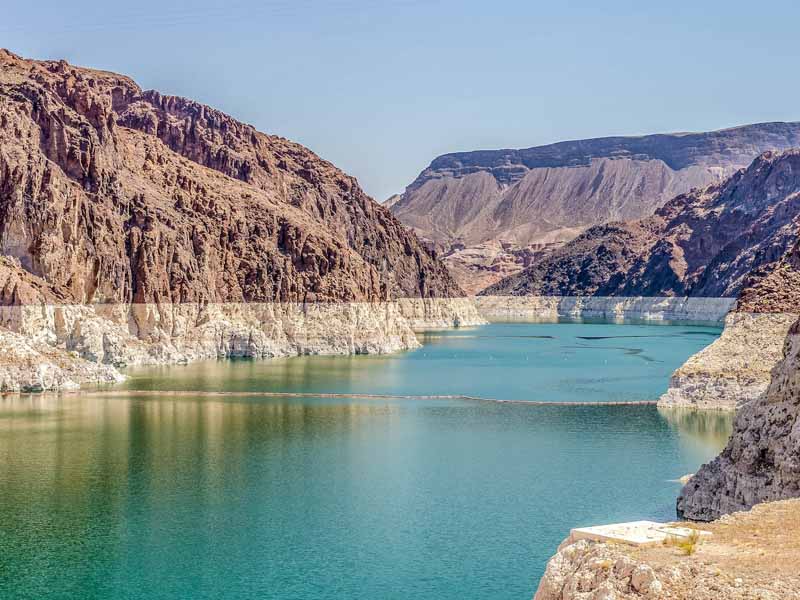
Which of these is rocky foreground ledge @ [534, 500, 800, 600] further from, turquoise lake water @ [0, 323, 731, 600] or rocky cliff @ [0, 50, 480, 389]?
rocky cliff @ [0, 50, 480, 389]

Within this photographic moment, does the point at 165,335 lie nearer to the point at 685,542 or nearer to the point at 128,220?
the point at 128,220

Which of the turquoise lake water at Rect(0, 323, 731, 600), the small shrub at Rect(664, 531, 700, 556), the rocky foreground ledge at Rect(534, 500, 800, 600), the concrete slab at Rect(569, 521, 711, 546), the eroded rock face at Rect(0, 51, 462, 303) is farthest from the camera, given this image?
the eroded rock face at Rect(0, 51, 462, 303)

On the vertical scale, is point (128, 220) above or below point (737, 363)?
above

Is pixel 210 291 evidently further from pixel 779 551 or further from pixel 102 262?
pixel 779 551

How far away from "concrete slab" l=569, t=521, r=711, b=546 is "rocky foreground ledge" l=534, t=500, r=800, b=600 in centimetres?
17

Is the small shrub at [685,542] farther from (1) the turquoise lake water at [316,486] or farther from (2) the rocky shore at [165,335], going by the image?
(2) the rocky shore at [165,335]

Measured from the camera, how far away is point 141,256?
381 ft

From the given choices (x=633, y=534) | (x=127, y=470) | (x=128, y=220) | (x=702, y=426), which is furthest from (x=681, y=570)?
(x=128, y=220)

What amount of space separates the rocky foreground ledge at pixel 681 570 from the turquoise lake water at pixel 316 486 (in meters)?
14.1

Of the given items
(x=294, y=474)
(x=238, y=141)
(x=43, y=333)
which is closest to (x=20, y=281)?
(x=43, y=333)

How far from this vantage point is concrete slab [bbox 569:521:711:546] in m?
18.9

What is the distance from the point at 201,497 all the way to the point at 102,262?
2651 inches

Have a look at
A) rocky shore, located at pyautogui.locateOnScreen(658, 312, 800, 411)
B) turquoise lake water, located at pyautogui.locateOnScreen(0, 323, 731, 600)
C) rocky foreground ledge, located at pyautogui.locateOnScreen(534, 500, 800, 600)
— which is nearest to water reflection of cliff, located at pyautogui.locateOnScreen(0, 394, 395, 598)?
turquoise lake water, located at pyautogui.locateOnScreen(0, 323, 731, 600)

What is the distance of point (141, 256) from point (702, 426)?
68884 mm
